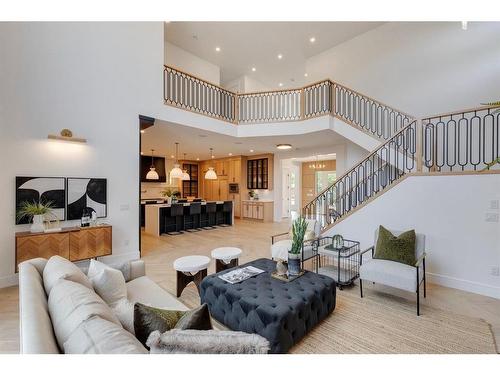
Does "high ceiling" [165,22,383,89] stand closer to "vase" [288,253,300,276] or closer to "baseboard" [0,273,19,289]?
"vase" [288,253,300,276]

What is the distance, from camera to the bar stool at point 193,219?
768 cm

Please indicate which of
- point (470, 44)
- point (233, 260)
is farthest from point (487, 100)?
point (233, 260)

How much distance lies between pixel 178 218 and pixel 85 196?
11.8 ft

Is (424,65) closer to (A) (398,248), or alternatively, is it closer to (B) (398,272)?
(A) (398,248)

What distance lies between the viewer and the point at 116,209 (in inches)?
181

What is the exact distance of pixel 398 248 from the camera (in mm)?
3156

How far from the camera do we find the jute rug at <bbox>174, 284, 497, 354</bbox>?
83.7 inches

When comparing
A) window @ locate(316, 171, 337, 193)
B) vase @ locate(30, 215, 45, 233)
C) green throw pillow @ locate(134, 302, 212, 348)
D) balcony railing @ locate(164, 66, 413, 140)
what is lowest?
green throw pillow @ locate(134, 302, 212, 348)

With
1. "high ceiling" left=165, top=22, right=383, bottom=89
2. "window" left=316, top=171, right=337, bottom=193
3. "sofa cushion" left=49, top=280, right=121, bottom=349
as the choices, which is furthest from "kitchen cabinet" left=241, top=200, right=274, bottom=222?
"sofa cushion" left=49, top=280, right=121, bottom=349

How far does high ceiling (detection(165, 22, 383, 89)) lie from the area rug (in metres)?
6.61

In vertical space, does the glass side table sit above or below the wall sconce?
below

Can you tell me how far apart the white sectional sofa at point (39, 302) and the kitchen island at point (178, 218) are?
15.5 ft
